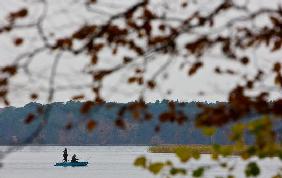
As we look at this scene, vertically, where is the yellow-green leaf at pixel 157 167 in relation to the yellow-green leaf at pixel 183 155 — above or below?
below

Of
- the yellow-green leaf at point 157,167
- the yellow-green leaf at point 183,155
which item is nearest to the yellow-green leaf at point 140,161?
the yellow-green leaf at point 157,167

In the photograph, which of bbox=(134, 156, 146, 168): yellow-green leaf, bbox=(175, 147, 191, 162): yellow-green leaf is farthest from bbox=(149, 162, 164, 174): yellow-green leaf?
bbox=(175, 147, 191, 162): yellow-green leaf

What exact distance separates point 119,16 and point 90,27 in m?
0.27

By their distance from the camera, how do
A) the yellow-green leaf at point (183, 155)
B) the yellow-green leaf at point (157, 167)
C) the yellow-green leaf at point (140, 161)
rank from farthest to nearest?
the yellow-green leaf at point (183, 155)
the yellow-green leaf at point (140, 161)
the yellow-green leaf at point (157, 167)

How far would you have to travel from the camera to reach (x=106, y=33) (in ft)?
22.0

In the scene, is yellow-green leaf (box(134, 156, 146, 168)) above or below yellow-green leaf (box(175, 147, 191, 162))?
below

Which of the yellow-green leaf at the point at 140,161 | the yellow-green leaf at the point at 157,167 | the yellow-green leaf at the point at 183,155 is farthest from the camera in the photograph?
the yellow-green leaf at the point at 183,155

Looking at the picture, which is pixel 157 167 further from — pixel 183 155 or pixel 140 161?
pixel 183 155

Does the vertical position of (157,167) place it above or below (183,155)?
Answer: below

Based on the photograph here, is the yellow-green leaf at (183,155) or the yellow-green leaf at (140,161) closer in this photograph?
the yellow-green leaf at (140,161)

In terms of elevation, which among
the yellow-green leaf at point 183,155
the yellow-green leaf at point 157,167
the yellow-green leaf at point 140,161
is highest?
the yellow-green leaf at point 183,155

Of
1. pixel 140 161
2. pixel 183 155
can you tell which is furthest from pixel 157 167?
pixel 183 155

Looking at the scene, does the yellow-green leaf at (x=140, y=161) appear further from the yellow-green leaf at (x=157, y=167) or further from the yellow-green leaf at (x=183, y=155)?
the yellow-green leaf at (x=183, y=155)

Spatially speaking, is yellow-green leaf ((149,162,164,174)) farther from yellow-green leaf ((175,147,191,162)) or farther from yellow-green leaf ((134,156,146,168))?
yellow-green leaf ((175,147,191,162))
